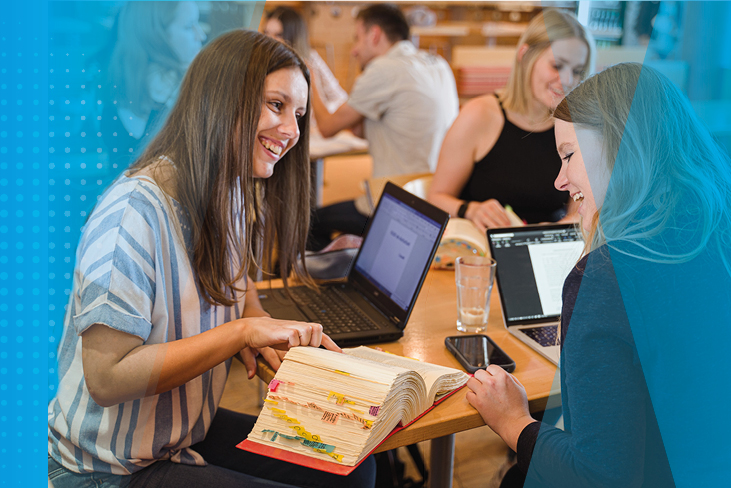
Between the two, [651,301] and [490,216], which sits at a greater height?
[651,301]

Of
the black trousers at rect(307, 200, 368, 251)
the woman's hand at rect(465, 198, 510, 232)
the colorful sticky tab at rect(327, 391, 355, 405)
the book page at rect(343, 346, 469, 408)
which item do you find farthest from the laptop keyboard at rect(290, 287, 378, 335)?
the black trousers at rect(307, 200, 368, 251)

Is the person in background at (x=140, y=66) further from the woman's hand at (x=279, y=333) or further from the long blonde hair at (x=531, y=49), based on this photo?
the long blonde hair at (x=531, y=49)

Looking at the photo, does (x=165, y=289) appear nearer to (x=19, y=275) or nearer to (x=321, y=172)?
(x=19, y=275)

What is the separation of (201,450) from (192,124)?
617 millimetres

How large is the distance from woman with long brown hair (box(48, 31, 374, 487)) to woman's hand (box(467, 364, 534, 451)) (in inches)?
10.2

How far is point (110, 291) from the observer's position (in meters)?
0.86

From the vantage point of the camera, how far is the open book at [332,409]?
0.78 meters

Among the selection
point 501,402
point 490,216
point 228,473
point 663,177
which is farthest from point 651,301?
point 490,216

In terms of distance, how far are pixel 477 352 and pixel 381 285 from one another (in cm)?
28

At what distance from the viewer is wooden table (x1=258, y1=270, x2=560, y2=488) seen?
905mm

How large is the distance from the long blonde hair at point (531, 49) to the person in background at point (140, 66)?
53.3 inches
